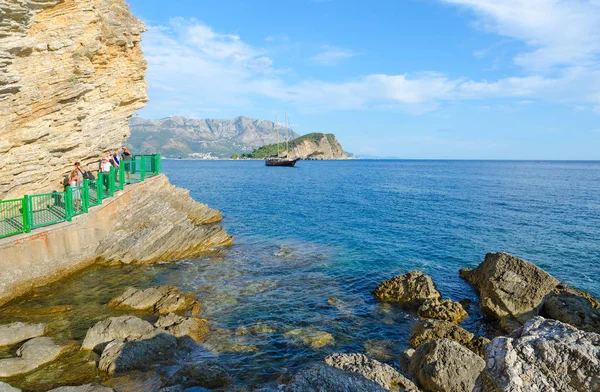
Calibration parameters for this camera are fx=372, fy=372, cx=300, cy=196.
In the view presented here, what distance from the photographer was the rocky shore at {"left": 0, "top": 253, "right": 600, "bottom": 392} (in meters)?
4.30

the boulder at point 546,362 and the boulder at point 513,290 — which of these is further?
the boulder at point 513,290

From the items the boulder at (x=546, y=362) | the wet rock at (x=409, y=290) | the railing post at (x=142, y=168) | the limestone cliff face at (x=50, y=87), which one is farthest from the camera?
the railing post at (x=142, y=168)

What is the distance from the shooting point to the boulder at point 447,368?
9414mm

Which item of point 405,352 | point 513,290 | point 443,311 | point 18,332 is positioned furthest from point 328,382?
point 513,290

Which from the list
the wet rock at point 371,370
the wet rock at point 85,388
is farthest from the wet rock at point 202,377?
the wet rock at point 371,370

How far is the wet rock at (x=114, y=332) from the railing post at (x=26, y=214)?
762 cm

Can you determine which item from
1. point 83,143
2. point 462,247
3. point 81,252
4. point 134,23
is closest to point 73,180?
point 83,143

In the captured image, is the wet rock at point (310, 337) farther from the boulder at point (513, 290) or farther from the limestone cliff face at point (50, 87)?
the limestone cliff face at point (50, 87)

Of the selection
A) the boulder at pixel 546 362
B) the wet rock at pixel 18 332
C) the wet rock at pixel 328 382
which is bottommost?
the wet rock at pixel 18 332

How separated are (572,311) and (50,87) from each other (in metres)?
24.5

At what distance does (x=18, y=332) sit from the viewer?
1205cm

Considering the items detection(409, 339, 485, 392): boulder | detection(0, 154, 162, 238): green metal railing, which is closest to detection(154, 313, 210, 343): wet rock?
detection(409, 339, 485, 392): boulder

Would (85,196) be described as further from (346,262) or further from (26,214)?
(346,262)

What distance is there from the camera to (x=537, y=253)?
26578mm
